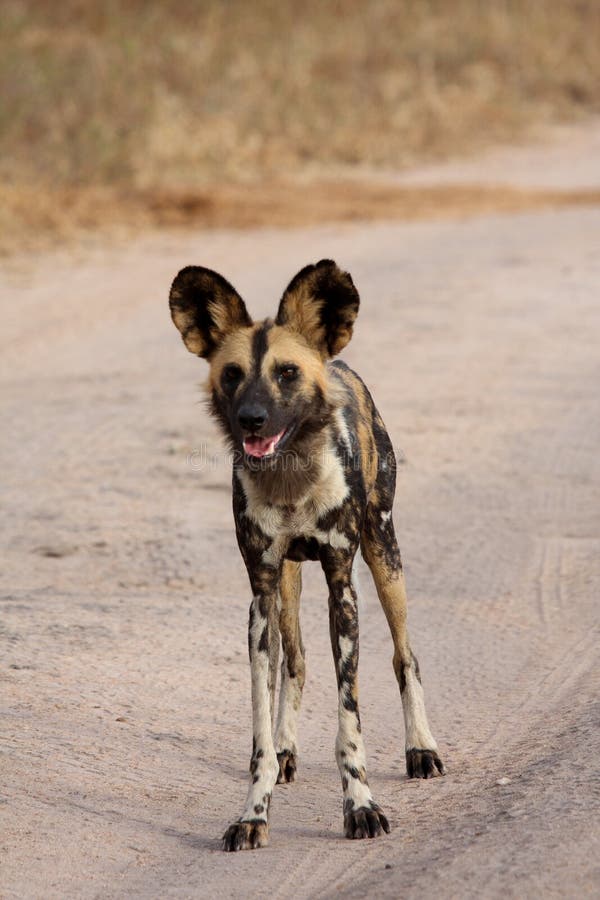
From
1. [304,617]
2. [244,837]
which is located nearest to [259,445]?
[244,837]

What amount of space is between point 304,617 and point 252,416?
178 cm

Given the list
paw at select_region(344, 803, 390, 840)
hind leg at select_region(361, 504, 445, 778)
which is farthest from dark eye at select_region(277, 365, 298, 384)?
paw at select_region(344, 803, 390, 840)

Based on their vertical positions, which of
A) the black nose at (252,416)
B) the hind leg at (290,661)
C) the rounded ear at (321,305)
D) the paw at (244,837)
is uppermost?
the rounded ear at (321,305)

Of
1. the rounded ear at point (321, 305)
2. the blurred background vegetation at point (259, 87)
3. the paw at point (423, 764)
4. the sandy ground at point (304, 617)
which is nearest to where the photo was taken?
the sandy ground at point (304, 617)

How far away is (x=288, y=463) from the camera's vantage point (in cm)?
350

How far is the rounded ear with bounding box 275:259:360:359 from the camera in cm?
347

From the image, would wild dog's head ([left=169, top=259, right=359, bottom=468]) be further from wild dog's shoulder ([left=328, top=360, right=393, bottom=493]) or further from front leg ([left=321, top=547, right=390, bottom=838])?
front leg ([left=321, top=547, right=390, bottom=838])

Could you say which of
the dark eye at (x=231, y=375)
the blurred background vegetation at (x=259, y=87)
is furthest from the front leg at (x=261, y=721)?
the blurred background vegetation at (x=259, y=87)

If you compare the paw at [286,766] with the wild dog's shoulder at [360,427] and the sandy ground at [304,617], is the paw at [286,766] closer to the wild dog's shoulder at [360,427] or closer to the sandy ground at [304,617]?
the sandy ground at [304,617]

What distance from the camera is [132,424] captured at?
23.0ft

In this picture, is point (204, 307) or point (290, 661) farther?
point (290, 661)

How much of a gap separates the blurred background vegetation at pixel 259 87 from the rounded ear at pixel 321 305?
28.0 ft

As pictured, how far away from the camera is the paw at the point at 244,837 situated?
3326 mm

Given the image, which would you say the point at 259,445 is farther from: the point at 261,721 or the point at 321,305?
the point at 261,721
